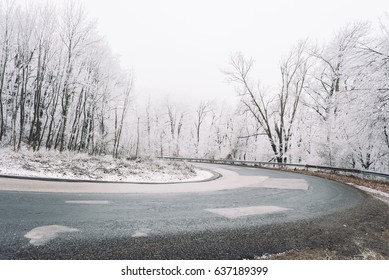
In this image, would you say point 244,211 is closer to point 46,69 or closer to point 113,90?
point 46,69

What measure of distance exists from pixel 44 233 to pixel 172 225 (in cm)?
236

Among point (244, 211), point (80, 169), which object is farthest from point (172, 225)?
point (80, 169)

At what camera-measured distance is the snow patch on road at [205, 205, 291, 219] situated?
23.2ft

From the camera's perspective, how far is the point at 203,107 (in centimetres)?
5791

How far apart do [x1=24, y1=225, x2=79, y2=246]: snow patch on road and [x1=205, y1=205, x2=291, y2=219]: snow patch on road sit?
3596 millimetres

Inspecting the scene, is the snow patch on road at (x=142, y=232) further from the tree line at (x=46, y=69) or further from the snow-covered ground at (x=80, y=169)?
the tree line at (x=46, y=69)

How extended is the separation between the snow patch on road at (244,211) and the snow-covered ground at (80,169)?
21.6ft

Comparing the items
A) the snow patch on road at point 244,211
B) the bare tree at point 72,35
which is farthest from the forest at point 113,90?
the snow patch on road at point 244,211

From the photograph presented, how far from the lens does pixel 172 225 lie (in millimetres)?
5801

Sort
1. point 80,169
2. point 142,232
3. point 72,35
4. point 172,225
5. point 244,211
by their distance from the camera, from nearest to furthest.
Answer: point 142,232, point 172,225, point 244,211, point 80,169, point 72,35

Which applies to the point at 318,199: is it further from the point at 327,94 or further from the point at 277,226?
the point at 327,94

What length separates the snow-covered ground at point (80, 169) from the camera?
39.3 feet

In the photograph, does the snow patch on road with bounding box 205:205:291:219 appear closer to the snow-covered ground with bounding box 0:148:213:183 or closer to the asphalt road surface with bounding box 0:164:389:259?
the asphalt road surface with bounding box 0:164:389:259

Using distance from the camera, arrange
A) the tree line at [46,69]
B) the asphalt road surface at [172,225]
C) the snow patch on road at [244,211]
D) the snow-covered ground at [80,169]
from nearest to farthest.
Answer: the asphalt road surface at [172,225], the snow patch on road at [244,211], the snow-covered ground at [80,169], the tree line at [46,69]
